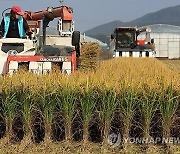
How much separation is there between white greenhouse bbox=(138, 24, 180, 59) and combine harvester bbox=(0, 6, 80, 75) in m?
38.0

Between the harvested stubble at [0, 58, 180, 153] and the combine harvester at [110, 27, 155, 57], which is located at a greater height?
the combine harvester at [110, 27, 155, 57]

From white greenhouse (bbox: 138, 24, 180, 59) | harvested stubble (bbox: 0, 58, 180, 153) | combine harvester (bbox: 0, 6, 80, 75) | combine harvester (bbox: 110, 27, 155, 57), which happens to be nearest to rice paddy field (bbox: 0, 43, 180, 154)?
harvested stubble (bbox: 0, 58, 180, 153)

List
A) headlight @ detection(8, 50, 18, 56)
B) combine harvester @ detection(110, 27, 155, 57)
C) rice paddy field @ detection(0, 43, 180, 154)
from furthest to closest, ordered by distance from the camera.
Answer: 1. combine harvester @ detection(110, 27, 155, 57)
2. headlight @ detection(8, 50, 18, 56)
3. rice paddy field @ detection(0, 43, 180, 154)

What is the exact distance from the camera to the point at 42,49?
27.9 feet

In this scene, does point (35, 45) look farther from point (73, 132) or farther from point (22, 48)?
point (73, 132)

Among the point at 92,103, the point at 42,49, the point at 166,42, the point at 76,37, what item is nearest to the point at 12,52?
the point at 42,49

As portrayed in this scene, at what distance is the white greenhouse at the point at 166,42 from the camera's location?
49.0 metres

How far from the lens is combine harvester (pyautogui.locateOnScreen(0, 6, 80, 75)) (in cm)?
775

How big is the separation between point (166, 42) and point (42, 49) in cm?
4335

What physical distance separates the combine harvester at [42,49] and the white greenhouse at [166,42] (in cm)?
3800

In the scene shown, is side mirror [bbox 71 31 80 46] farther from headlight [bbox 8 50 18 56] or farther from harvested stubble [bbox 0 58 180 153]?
harvested stubble [bbox 0 58 180 153]

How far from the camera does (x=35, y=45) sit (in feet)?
28.3

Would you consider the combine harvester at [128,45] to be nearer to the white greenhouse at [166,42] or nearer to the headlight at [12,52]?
the headlight at [12,52]

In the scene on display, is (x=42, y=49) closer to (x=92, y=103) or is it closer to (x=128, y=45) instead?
(x=92, y=103)
